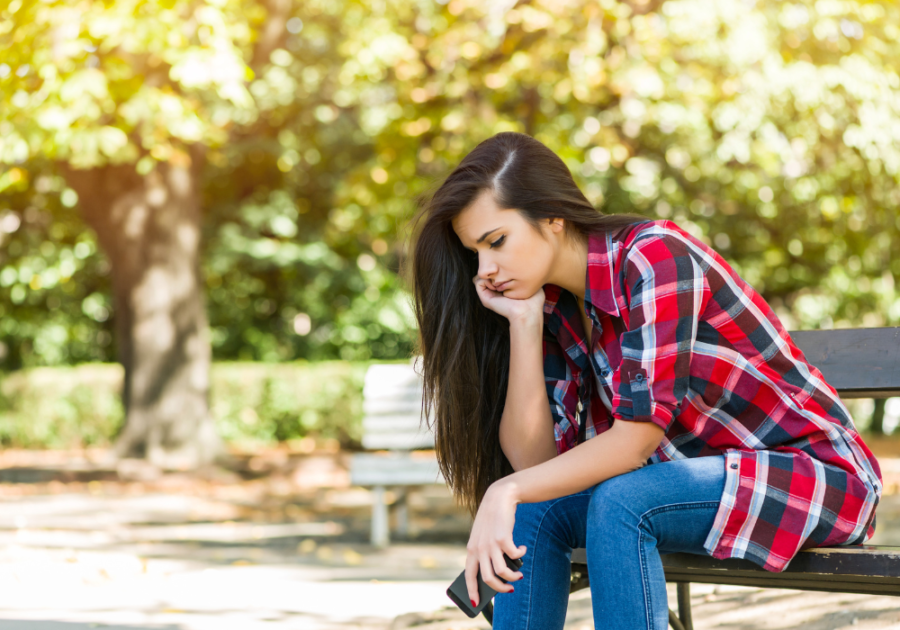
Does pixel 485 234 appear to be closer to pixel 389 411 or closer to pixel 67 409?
pixel 389 411

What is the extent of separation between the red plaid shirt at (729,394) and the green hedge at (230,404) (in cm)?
1099

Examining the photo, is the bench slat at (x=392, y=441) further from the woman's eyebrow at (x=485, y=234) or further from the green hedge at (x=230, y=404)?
the green hedge at (x=230, y=404)

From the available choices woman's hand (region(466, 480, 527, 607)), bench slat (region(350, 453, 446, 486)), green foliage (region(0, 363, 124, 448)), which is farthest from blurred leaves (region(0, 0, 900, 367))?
green foliage (region(0, 363, 124, 448))

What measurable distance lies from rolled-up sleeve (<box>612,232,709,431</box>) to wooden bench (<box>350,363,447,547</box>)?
139 inches

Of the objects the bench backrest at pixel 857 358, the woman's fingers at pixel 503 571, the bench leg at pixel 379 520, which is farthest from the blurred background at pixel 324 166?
the bench leg at pixel 379 520

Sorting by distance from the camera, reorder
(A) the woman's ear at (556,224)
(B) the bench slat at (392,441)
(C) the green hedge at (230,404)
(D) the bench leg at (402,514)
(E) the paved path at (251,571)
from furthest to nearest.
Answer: (C) the green hedge at (230,404) → (D) the bench leg at (402,514) → (B) the bench slat at (392,441) → (E) the paved path at (251,571) → (A) the woman's ear at (556,224)

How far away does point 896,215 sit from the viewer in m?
10.6

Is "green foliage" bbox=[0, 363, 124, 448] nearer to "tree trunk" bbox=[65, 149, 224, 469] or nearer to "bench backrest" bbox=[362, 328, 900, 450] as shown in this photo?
"tree trunk" bbox=[65, 149, 224, 469]

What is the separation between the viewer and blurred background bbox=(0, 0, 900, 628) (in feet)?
23.9

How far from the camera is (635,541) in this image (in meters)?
1.87

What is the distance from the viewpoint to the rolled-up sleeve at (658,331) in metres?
1.93

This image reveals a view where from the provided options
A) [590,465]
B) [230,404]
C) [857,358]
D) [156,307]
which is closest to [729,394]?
[590,465]

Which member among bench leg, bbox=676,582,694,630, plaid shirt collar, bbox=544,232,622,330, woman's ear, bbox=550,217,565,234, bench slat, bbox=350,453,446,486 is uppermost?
woman's ear, bbox=550,217,565,234

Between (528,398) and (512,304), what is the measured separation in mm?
239
